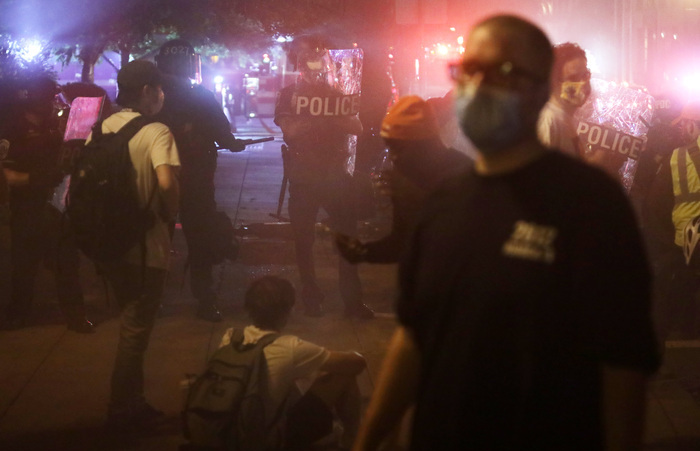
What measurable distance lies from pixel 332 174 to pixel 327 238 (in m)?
3.68

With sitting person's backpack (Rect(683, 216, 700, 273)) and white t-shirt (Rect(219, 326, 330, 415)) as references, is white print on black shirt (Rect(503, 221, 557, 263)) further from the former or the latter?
sitting person's backpack (Rect(683, 216, 700, 273))

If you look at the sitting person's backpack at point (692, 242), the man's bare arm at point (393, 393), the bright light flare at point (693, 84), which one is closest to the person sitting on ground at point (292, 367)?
the man's bare arm at point (393, 393)

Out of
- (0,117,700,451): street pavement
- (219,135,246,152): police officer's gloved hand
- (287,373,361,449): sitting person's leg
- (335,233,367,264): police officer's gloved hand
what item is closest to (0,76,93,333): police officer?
(0,117,700,451): street pavement

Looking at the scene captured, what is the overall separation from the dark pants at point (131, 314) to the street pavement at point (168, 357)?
238mm

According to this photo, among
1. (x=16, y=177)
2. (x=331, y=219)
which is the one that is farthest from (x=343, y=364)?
(x=16, y=177)

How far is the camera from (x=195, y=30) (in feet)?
72.6

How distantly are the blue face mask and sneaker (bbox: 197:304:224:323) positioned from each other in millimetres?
5368

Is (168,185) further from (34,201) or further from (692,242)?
(692,242)

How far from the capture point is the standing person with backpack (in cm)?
499

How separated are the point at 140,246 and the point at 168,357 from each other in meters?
1.66

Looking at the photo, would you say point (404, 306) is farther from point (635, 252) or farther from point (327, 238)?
point (327, 238)

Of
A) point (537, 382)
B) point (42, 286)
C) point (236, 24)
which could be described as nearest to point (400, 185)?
point (537, 382)

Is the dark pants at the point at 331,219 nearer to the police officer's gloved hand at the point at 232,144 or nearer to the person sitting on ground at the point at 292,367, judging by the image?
the police officer's gloved hand at the point at 232,144

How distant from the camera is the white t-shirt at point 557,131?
5.01 meters
